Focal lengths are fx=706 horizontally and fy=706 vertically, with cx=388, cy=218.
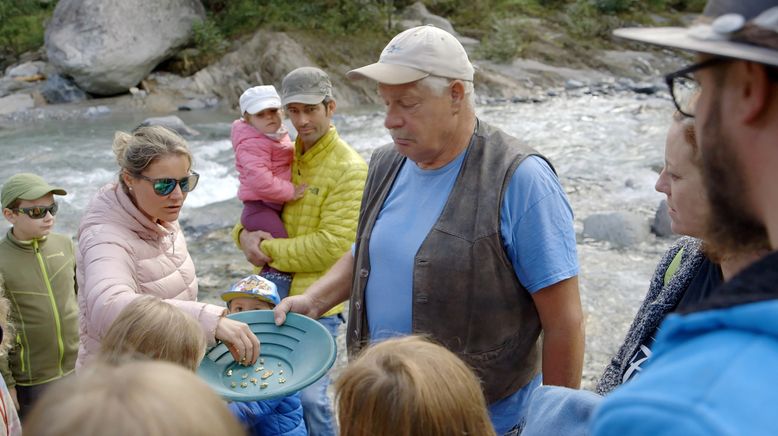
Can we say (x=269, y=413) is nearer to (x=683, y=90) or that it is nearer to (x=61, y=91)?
(x=683, y=90)

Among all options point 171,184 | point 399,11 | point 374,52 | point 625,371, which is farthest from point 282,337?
point 399,11

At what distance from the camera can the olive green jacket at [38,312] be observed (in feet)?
12.4

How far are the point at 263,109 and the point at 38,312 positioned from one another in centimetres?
175

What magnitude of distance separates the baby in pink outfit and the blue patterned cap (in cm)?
46

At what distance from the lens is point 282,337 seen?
2807 millimetres

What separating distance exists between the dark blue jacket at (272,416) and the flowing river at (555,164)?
284cm

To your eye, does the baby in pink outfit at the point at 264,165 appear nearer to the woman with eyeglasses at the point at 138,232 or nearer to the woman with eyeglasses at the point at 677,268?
the woman with eyeglasses at the point at 138,232

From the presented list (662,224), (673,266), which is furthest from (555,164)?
(673,266)

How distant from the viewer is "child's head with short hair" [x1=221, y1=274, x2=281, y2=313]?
10.9 ft

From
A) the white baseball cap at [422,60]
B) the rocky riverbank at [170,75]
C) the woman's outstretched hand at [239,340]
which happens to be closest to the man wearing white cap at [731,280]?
the white baseball cap at [422,60]

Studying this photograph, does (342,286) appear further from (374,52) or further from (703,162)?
(374,52)

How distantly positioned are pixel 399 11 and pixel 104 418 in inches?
1008

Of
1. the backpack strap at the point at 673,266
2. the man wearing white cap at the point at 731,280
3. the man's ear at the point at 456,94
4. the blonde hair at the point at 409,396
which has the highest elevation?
the man wearing white cap at the point at 731,280

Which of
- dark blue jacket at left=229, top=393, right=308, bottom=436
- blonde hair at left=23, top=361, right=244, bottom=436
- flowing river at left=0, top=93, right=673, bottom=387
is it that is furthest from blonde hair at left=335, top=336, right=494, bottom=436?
flowing river at left=0, top=93, right=673, bottom=387
